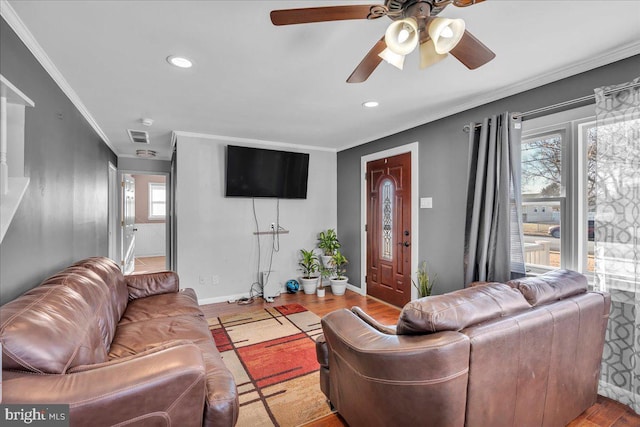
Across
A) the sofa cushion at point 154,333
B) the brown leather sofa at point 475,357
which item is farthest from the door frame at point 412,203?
the sofa cushion at point 154,333

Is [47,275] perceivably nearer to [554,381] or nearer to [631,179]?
[554,381]

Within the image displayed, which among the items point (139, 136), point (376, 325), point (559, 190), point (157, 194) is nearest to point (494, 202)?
point (559, 190)

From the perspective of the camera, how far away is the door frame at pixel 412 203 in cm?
352

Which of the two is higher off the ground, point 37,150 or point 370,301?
point 37,150

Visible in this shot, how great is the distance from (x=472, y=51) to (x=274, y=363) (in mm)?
2528

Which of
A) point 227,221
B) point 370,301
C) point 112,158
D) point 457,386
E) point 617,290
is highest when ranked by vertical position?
point 112,158

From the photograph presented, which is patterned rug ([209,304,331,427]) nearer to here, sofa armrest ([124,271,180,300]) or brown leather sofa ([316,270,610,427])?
brown leather sofa ([316,270,610,427])

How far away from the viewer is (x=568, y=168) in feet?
7.40

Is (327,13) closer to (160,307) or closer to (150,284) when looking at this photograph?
(160,307)

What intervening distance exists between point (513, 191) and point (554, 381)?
1458 millimetres

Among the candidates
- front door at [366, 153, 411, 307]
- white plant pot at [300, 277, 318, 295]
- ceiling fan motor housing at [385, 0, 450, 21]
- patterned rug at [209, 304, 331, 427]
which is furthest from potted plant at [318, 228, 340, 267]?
ceiling fan motor housing at [385, 0, 450, 21]

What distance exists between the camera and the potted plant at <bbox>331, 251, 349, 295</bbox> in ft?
14.6

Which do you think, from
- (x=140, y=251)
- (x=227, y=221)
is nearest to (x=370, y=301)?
(x=227, y=221)

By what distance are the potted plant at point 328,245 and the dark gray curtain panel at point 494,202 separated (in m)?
2.24
